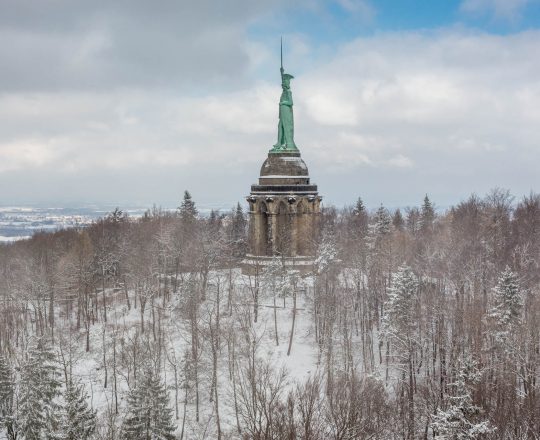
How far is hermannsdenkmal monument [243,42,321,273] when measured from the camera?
3866 centimetres

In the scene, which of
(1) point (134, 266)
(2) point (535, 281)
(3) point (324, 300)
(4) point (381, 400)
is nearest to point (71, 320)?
(1) point (134, 266)

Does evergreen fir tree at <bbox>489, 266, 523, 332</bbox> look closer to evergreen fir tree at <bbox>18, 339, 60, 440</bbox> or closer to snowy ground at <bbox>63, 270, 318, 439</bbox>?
snowy ground at <bbox>63, 270, 318, 439</bbox>

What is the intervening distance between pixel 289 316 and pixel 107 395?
12.1m

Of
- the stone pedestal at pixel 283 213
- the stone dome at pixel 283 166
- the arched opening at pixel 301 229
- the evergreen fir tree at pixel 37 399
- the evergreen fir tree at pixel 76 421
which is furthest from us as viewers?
the stone dome at pixel 283 166

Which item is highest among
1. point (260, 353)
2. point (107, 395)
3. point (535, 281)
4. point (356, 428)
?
point (535, 281)

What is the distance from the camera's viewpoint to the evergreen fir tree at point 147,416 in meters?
20.3

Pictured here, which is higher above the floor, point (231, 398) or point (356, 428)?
point (356, 428)

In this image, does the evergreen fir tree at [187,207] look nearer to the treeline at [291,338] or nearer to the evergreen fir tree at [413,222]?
the treeline at [291,338]

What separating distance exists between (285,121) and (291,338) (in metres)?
18.1

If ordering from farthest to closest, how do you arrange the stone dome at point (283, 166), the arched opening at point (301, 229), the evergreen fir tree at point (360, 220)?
1. the evergreen fir tree at point (360, 220)
2. the stone dome at point (283, 166)
3. the arched opening at point (301, 229)

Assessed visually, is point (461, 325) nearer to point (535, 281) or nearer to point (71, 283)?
point (535, 281)

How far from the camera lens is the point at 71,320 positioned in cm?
3828

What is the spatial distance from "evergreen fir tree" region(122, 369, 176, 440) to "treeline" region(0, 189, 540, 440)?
6cm

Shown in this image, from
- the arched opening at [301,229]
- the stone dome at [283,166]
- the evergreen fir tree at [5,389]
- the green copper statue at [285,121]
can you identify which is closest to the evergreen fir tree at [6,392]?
the evergreen fir tree at [5,389]
